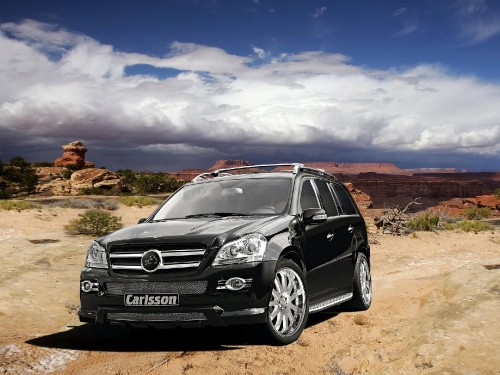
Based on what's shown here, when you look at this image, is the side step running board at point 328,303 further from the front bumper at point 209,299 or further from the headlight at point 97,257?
the headlight at point 97,257

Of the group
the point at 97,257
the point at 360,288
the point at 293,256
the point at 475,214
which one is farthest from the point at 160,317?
the point at 475,214

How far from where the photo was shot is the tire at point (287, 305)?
5281 millimetres

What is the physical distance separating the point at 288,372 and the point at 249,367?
0.33 m

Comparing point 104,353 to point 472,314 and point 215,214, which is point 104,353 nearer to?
point 215,214

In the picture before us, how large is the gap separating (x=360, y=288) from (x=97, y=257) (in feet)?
12.0

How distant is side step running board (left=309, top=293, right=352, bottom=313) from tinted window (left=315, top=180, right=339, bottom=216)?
1024 mm

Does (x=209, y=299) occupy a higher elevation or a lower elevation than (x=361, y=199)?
higher

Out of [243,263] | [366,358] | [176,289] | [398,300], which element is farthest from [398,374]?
[398,300]

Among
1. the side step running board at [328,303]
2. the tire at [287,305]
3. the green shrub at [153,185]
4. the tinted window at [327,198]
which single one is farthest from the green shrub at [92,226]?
the green shrub at [153,185]

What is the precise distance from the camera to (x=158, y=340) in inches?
235

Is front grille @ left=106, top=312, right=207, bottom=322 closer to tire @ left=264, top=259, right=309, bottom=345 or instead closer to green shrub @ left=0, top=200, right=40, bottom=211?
tire @ left=264, top=259, right=309, bottom=345

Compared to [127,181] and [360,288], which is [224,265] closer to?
[360,288]

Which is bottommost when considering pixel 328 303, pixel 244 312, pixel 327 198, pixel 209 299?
pixel 328 303

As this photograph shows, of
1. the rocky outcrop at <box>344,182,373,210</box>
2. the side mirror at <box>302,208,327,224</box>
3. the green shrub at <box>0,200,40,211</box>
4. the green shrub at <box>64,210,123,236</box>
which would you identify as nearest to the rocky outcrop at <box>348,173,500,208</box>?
the rocky outcrop at <box>344,182,373,210</box>
